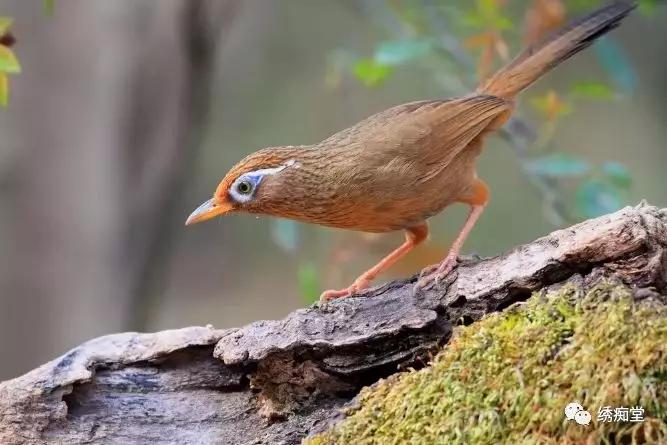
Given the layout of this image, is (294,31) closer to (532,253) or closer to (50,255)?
(50,255)

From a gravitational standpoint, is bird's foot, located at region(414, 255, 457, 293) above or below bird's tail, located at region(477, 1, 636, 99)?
below

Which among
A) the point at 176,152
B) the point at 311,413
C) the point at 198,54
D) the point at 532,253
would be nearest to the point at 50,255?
the point at 176,152

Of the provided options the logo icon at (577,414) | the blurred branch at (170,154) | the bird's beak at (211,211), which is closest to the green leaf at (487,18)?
the blurred branch at (170,154)

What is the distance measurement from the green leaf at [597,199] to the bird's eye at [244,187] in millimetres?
2042

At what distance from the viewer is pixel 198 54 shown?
421 cm

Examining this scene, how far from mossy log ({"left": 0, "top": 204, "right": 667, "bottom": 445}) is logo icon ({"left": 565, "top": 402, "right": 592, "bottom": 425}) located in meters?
0.14

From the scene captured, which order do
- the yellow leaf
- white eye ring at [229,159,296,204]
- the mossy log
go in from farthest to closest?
the yellow leaf
white eye ring at [229,159,296,204]
the mossy log

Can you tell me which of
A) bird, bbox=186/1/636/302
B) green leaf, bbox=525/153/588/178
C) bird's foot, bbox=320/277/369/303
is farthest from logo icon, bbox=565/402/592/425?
green leaf, bbox=525/153/588/178

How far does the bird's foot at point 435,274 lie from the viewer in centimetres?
221

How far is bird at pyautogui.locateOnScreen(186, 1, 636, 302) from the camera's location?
2746 millimetres

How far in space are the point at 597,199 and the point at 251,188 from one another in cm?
216

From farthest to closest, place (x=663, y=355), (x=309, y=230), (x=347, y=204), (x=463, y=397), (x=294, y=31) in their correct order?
(x=294, y=31)
(x=309, y=230)
(x=347, y=204)
(x=463, y=397)
(x=663, y=355)

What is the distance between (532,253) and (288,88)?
15.5ft

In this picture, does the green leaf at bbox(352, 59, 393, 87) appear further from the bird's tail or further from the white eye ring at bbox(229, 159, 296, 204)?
the white eye ring at bbox(229, 159, 296, 204)
